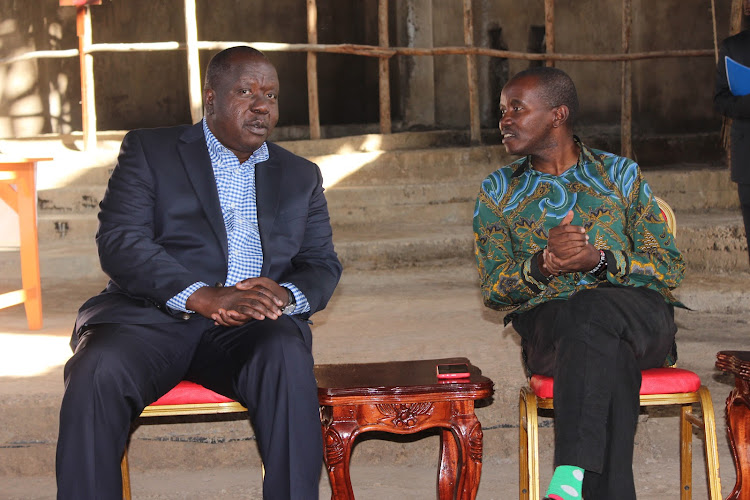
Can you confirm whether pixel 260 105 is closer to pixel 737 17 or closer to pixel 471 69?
pixel 737 17

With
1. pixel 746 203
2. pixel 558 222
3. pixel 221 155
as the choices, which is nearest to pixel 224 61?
pixel 221 155

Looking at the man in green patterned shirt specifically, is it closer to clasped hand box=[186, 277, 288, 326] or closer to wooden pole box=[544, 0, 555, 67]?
clasped hand box=[186, 277, 288, 326]

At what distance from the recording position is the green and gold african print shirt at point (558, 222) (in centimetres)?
289

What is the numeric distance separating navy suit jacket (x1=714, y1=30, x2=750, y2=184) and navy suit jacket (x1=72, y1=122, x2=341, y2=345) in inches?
90.1

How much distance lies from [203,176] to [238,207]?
15 cm

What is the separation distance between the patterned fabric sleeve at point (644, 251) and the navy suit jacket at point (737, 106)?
1.55 meters

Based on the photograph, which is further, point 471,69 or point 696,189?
point 471,69

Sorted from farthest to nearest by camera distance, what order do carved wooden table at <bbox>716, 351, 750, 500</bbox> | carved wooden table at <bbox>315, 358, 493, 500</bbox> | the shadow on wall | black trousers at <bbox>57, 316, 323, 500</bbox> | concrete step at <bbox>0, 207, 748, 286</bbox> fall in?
the shadow on wall < concrete step at <bbox>0, 207, 748, 286</bbox> < carved wooden table at <bbox>716, 351, 750, 500</bbox> < carved wooden table at <bbox>315, 358, 493, 500</bbox> < black trousers at <bbox>57, 316, 323, 500</bbox>

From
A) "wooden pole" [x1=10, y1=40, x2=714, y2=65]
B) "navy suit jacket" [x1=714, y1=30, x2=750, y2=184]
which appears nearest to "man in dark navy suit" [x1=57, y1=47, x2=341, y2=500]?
"navy suit jacket" [x1=714, y1=30, x2=750, y2=184]

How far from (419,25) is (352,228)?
318 cm

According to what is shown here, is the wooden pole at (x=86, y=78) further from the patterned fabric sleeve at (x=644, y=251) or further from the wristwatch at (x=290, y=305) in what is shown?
the patterned fabric sleeve at (x=644, y=251)

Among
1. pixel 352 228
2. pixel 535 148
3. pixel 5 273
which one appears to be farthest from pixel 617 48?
pixel 535 148

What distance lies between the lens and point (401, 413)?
2723 millimetres

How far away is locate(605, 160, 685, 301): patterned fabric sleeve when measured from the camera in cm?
283
